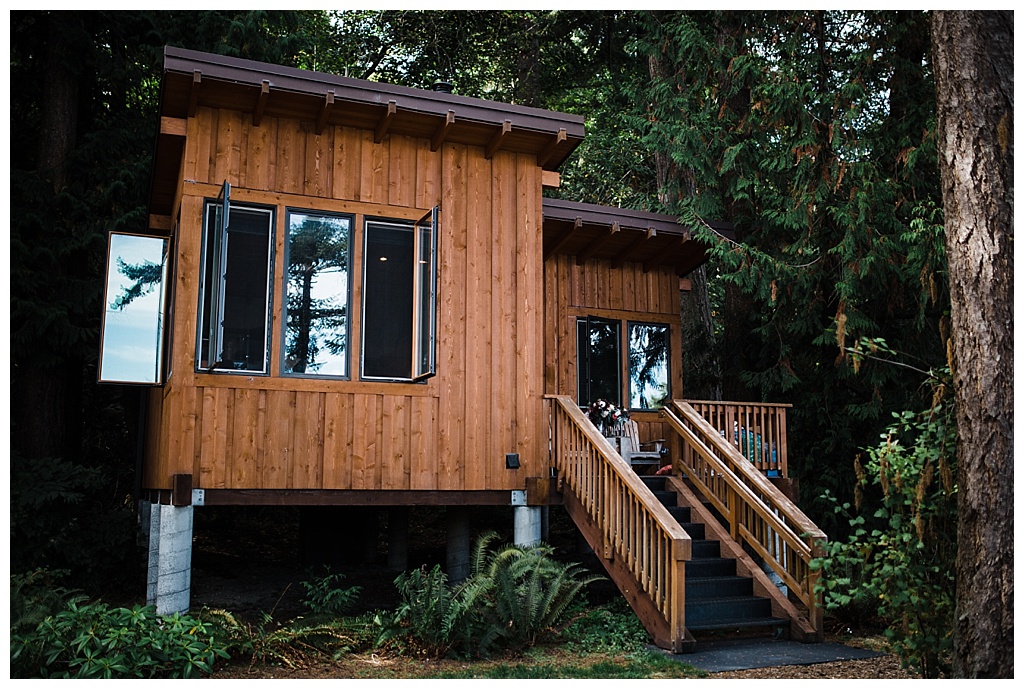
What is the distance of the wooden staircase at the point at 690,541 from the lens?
284 inches

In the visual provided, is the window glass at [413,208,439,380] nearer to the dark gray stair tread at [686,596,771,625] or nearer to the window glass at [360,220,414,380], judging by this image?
the window glass at [360,220,414,380]

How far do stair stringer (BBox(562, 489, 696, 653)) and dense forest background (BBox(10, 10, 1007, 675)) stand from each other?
3.52 meters

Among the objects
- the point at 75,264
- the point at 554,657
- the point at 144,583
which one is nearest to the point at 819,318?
the point at 554,657

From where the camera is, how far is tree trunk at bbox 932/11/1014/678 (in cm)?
532

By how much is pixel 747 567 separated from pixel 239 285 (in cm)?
524

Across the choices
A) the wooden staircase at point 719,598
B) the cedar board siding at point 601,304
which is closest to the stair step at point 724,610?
the wooden staircase at point 719,598

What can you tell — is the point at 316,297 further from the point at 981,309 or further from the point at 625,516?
the point at 981,309

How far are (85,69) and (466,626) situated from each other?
10.9 metres

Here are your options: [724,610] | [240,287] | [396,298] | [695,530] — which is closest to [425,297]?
[396,298]

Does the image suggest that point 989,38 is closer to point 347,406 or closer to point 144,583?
point 347,406

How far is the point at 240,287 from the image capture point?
25.8 feet

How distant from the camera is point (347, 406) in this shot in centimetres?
814
